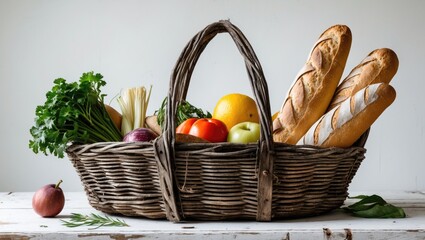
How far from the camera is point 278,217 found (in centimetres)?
112

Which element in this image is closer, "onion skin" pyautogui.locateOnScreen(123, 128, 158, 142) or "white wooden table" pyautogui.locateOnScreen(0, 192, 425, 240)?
"white wooden table" pyautogui.locateOnScreen(0, 192, 425, 240)

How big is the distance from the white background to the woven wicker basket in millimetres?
1333

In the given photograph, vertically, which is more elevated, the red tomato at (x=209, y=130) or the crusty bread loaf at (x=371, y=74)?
the crusty bread loaf at (x=371, y=74)

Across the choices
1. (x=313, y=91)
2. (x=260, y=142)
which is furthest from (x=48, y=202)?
(x=313, y=91)

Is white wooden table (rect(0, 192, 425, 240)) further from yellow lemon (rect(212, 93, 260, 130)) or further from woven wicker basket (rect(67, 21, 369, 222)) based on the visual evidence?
yellow lemon (rect(212, 93, 260, 130))

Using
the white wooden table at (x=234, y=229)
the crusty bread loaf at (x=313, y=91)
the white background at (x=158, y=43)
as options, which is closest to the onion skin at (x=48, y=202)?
the white wooden table at (x=234, y=229)

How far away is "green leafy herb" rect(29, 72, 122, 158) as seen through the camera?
116cm

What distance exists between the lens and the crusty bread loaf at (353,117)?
110cm

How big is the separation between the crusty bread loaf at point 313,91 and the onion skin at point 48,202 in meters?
0.44

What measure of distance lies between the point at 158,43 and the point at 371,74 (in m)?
1.37

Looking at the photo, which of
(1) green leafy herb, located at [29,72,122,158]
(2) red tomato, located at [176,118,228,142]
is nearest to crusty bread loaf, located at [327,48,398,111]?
(2) red tomato, located at [176,118,228,142]

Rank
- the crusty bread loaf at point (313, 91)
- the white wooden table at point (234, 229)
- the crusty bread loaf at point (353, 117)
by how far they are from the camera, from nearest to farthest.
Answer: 1. the white wooden table at point (234, 229)
2. the crusty bread loaf at point (353, 117)
3. the crusty bread loaf at point (313, 91)

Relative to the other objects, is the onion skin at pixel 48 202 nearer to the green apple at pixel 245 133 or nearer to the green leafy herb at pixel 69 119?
the green leafy herb at pixel 69 119

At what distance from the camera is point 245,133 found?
3.72 feet
